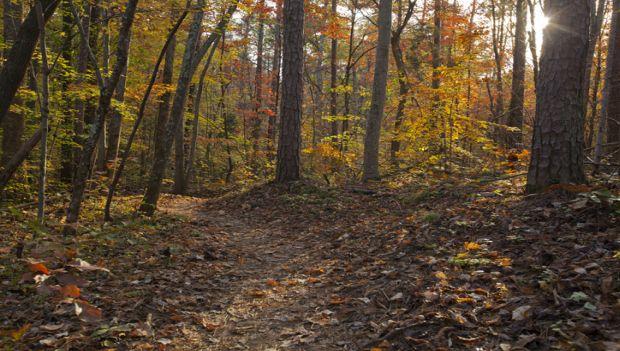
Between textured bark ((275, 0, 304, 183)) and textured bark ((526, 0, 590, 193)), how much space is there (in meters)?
6.37

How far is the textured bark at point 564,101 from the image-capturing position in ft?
17.3

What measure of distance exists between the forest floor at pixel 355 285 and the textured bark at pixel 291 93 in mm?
4085

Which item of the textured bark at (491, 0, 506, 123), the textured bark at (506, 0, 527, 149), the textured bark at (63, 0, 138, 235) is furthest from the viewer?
the textured bark at (491, 0, 506, 123)

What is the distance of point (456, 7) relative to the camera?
16438 mm

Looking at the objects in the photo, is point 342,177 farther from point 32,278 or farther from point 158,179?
point 32,278

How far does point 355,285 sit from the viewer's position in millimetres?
4445

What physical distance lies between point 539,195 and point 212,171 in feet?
66.3

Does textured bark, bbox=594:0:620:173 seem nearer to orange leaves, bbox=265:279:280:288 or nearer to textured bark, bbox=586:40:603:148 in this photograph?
textured bark, bbox=586:40:603:148

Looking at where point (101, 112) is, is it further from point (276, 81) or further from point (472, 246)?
point (276, 81)

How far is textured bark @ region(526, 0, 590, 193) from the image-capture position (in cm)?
527

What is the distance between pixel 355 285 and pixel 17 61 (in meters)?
4.88

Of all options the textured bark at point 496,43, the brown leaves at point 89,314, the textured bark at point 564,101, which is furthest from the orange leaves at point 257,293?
the textured bark at point 496,43

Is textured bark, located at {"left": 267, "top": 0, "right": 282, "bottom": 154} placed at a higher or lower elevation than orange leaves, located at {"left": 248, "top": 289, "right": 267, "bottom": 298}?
higher

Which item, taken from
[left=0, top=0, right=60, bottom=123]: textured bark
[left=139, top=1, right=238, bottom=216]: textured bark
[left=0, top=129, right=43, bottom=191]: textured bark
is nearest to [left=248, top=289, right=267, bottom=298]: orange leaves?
[left=0, top=0, right=60, bottom=123]: textured bark
